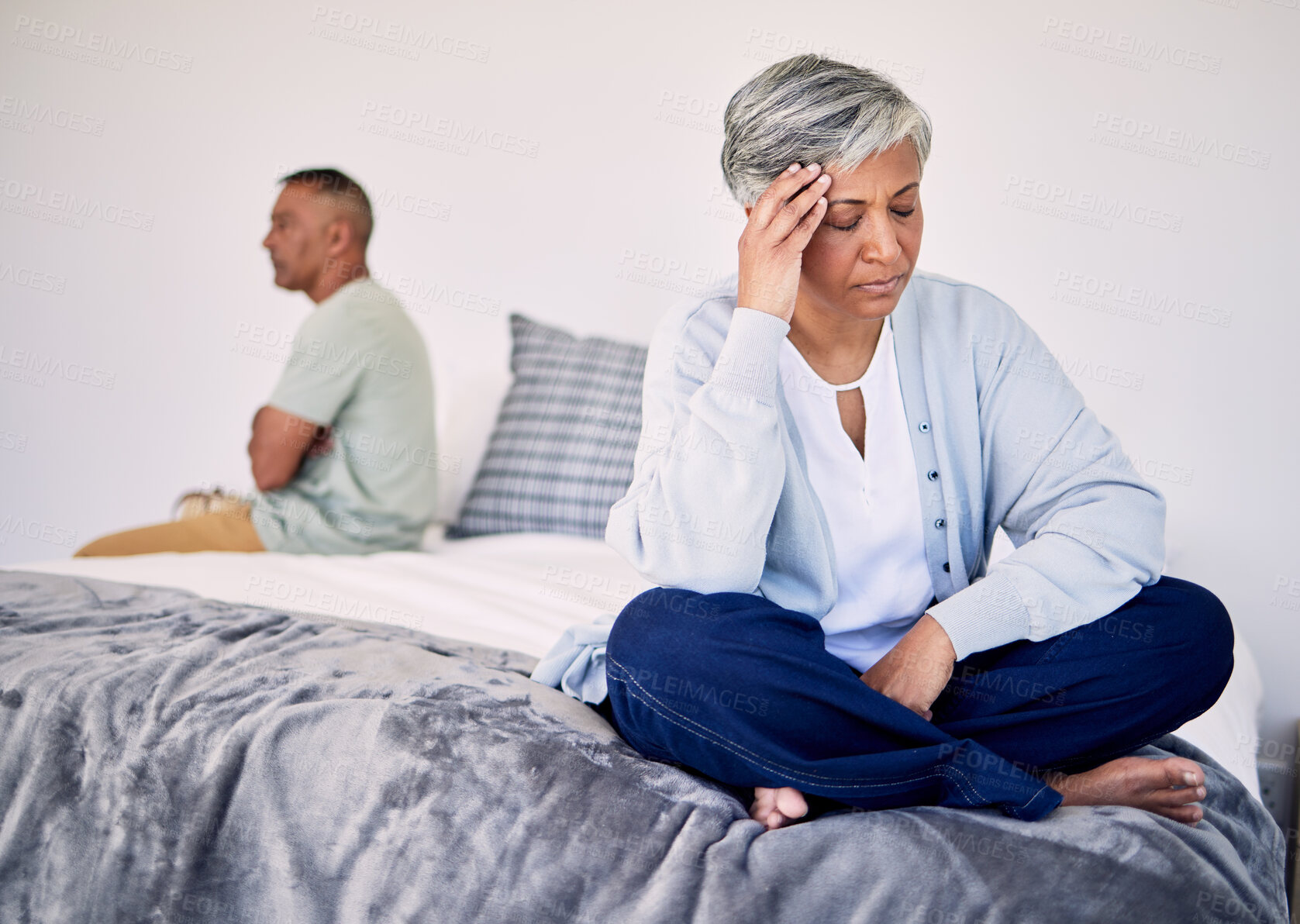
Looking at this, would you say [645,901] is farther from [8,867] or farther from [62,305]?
[62,305]

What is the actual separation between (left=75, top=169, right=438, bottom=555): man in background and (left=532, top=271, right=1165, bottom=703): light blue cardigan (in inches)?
46.0

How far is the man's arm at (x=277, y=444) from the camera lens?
2.45 m

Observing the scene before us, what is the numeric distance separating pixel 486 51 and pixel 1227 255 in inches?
82.3

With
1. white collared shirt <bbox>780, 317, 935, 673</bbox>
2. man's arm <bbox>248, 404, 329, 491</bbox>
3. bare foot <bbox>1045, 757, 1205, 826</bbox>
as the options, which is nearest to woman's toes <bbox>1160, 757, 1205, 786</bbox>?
bare foot <bbox>1045, 757, 1205, 826</bbox>

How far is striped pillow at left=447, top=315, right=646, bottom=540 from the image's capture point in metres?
2.49

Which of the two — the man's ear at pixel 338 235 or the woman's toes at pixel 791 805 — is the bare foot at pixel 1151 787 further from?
the man's ear at pixel 338 235

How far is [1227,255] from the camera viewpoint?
8.28 feet

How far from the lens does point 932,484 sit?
1.42 m

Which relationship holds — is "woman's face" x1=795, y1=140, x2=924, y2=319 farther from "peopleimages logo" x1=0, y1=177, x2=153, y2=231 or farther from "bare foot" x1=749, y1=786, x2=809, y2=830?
"peopleimages logo" x1=0, y1=177, x2=153, y2=231

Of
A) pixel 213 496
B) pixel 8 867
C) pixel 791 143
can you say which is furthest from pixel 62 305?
pixel 791 143

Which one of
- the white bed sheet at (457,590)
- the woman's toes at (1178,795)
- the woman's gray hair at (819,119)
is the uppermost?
the woman's gray hair at (819,119)

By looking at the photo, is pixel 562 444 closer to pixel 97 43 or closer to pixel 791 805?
pixel 791 805

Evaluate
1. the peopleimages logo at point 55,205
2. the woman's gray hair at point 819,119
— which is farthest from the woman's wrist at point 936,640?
the peopleimages logo at point 55,205

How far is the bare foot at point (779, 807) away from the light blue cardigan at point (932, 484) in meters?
0.24
